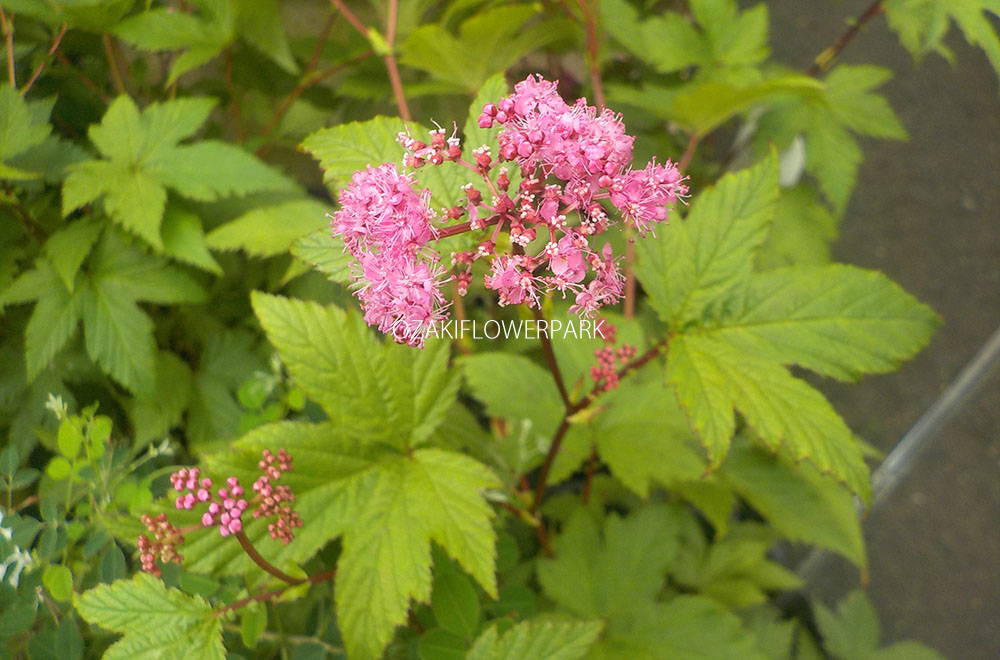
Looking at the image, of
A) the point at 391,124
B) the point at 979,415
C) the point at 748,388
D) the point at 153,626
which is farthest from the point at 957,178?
the point at 153,626

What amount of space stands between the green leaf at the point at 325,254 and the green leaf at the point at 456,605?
351mm

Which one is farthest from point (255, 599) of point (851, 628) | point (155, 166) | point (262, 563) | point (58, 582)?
point (851, 628)

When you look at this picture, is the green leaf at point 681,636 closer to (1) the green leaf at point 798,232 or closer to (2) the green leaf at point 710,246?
(2) the green leaf at point 710,246

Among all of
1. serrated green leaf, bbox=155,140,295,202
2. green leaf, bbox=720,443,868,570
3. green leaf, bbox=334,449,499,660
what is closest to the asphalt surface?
green leaf, bbox=720,443,868,570

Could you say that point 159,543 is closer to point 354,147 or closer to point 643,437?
point 354,147

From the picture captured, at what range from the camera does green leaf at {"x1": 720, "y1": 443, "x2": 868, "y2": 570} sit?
39.4 inches

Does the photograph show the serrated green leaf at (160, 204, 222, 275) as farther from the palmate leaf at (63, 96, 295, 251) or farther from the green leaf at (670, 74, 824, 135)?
the green leaf at (670, 74, 824, 135)

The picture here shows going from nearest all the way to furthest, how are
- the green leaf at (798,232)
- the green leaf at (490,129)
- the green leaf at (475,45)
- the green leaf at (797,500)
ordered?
1. the green leaf at (490,129)
2. the green leaf at (475,45)
3. the green leaf at (797,500)
4. the green leaf at (798,232)

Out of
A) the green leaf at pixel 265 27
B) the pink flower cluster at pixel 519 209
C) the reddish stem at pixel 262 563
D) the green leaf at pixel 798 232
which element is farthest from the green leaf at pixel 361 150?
the green leaf at pixel 798 232

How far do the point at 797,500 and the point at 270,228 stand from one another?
0.95m

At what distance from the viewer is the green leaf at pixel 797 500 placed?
1002 millimetres

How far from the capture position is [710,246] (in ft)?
2.32

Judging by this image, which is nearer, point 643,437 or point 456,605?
point 456,605

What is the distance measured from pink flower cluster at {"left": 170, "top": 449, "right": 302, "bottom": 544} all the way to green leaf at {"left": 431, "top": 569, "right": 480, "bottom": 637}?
184mm
